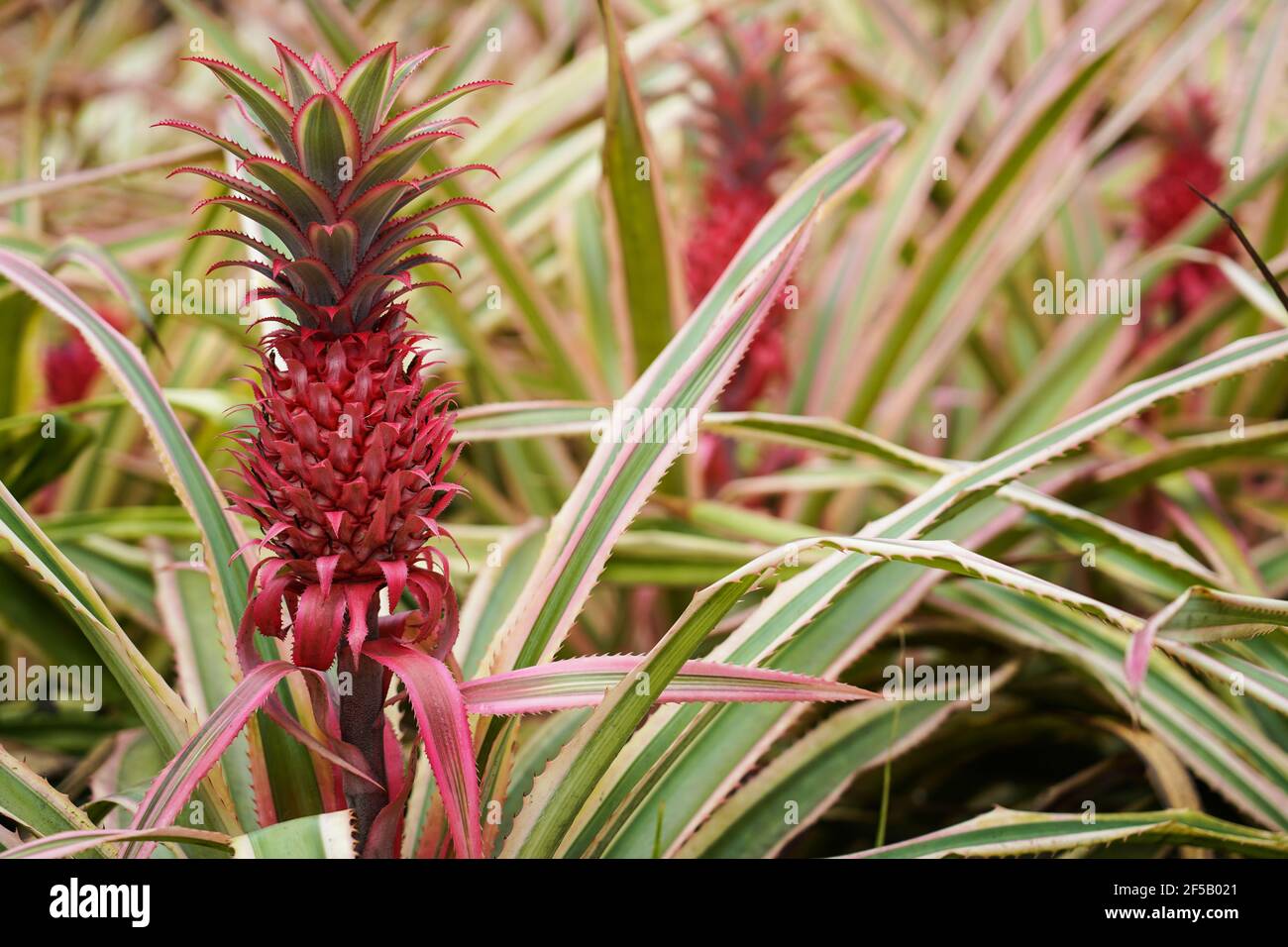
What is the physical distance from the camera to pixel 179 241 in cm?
186

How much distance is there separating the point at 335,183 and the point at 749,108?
1042 mm

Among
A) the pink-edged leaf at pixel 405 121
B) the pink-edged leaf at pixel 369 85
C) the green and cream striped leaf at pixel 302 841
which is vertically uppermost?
the pink-edged leaf at pixel 369 85

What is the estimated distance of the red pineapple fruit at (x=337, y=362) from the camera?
29.7 inches

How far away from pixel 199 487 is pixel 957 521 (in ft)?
2.79

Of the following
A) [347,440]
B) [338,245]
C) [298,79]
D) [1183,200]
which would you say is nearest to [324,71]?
[298,79]

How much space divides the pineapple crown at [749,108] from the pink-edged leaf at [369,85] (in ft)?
3.11

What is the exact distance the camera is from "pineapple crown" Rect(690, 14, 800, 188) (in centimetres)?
165

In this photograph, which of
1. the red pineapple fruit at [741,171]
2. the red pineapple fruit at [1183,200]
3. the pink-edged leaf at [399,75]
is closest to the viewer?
the pink-edged leaf at [399,75]

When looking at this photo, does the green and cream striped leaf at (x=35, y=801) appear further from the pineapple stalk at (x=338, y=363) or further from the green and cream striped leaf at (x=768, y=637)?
the green and cream striped leaf at (x=768, y=637)

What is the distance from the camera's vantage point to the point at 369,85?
0.78 metres

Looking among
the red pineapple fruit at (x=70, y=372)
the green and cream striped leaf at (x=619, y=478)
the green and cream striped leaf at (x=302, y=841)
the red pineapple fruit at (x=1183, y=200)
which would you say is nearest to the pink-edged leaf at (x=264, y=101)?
the green and cream striped leaf at (x=619, y=478)

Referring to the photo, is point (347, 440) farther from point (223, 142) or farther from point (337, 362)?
point (223, 142)

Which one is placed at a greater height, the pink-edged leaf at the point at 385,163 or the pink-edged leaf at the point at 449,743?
the pink-edged leaf at the point at 385,163
